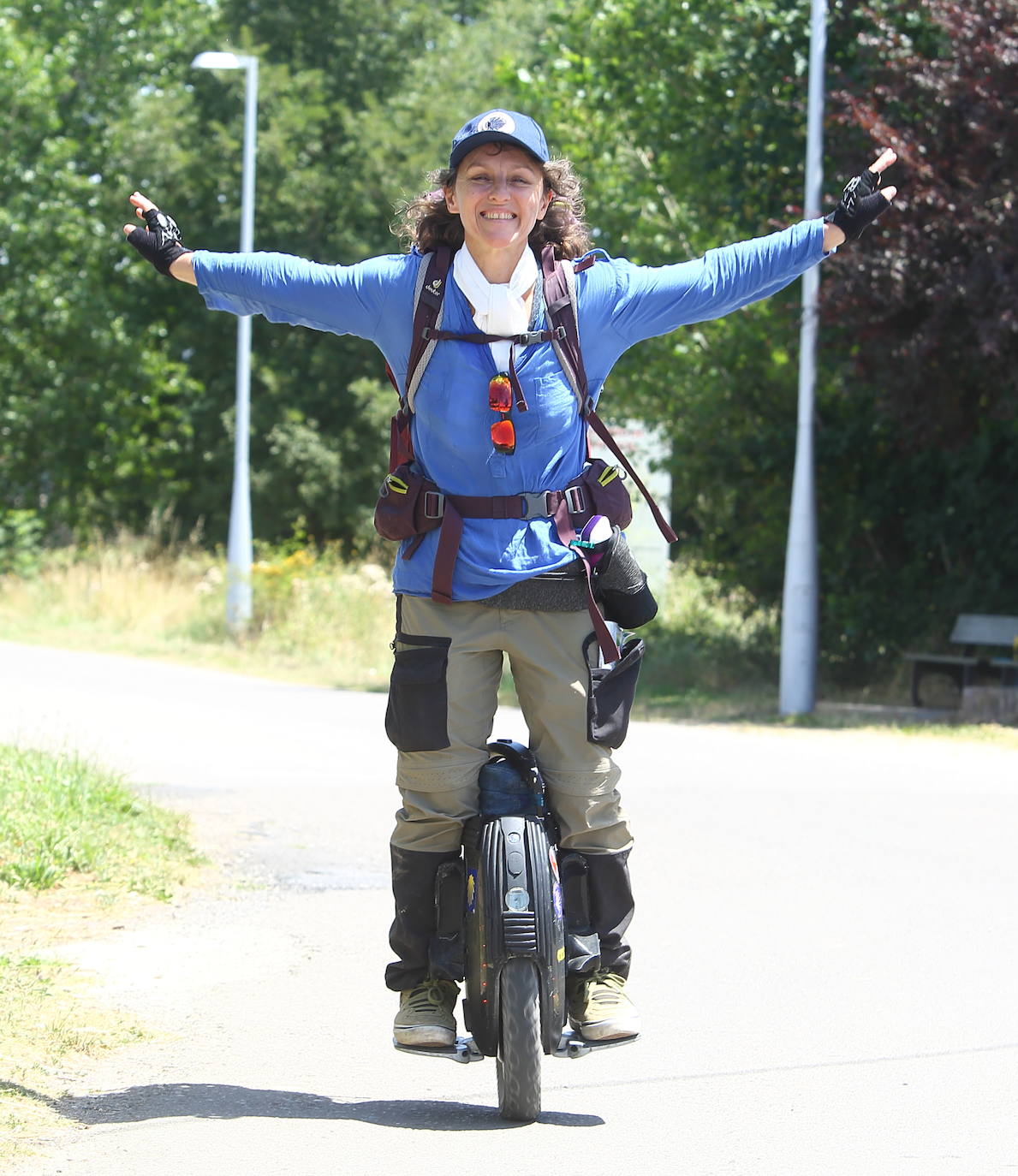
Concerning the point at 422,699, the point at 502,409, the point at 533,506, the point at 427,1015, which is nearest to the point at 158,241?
the point at 502,409

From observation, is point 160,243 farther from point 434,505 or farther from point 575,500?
point 575,500

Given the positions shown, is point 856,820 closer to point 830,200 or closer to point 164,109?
point 830,200

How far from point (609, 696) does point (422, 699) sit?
0.44 meters

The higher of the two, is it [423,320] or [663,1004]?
[423,320]

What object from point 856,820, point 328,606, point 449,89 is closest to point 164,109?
point 449,89

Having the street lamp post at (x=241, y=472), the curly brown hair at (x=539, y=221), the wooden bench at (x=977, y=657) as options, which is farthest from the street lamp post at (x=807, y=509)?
the curly brown hair at (x=539, y=221)

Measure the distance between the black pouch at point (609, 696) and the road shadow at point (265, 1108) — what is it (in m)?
0.89

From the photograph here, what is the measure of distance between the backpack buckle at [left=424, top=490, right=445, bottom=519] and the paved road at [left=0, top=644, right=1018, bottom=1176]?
55.0 inches

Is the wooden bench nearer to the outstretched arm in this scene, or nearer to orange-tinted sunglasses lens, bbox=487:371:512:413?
orange-tinted sunglasses lens, bbox=487:371:512:413

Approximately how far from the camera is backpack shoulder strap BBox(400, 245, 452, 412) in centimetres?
427

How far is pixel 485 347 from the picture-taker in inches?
168

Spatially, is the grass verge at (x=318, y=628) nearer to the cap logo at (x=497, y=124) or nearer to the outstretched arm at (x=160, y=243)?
the cap logo at (x=497, y=124)

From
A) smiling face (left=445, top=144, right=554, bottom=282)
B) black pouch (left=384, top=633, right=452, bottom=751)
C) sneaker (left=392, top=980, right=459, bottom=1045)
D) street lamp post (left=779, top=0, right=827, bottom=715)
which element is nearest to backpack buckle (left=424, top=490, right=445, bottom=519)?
black pouch (left=384, top=633, right=452, bottom=751)

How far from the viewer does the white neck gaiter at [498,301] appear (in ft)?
14.0
